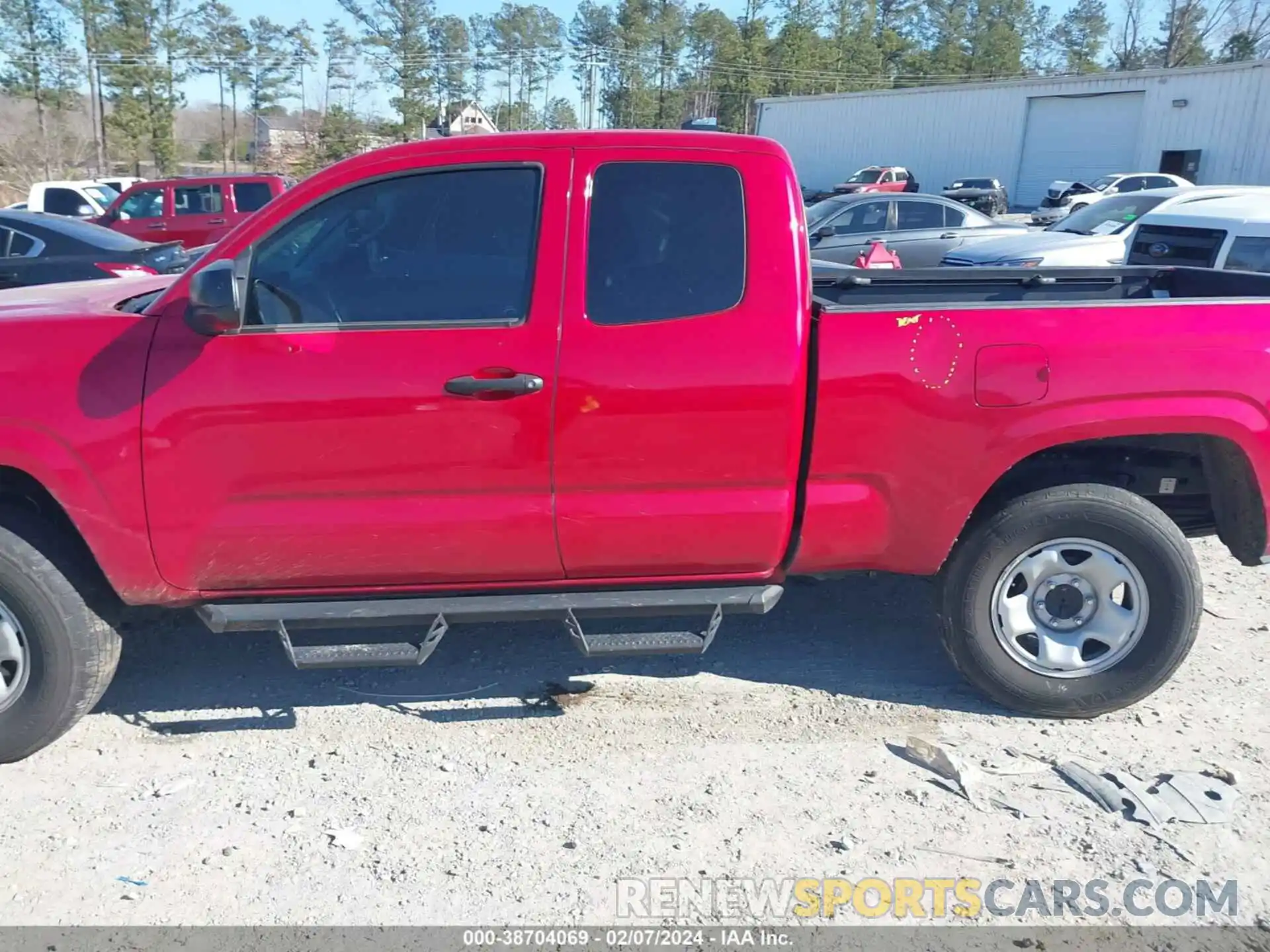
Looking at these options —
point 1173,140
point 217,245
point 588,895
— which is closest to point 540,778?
point 588,895

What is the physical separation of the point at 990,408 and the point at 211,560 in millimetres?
2651

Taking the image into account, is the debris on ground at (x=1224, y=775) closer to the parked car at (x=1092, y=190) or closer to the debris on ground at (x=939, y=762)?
the debris on ground at (x=939, y=762)

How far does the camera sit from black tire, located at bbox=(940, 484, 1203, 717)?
3.61 metres

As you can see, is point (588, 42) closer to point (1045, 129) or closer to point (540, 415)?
point (1045, 129)

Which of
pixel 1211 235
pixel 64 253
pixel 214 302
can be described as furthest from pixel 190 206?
pixel 214 302

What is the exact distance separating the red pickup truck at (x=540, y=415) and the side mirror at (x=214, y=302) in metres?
0.01

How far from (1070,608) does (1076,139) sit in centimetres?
4090

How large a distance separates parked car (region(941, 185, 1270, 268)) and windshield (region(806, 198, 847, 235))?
12.2 ft

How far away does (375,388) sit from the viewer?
3.25 metres

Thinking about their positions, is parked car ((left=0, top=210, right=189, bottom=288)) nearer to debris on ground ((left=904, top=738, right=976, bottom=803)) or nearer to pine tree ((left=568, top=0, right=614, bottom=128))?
debris on ground ((left=904, top=738, right=976, bottom=803))

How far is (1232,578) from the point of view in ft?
16.7

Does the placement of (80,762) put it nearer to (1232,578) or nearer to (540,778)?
(540,778)

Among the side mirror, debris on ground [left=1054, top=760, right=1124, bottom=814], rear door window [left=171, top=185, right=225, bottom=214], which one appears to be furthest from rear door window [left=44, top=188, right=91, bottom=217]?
debris on ground [left=1054, top=760, right=1124, bottom=814]

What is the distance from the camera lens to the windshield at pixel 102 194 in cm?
2181
